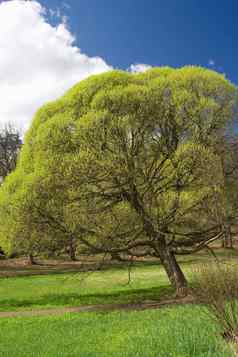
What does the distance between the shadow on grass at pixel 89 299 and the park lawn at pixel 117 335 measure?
3.96 m

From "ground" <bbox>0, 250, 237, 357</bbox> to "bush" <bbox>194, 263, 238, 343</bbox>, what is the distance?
14.7 inches

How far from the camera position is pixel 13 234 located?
1836 centimetres

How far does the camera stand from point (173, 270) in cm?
1920

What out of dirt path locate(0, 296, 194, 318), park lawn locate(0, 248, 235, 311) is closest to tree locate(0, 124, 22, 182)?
park lawn locate(0, 248, 235, 311)

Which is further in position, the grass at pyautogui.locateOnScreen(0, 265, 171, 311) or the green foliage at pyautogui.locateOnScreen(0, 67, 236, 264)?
the grass at pyautogui.locateOnScreen(0, 265, 171, 311)

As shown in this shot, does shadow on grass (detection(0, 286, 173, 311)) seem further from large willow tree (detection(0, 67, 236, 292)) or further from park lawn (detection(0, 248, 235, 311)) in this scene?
large willow tree (detection(0, 67, 236, 292))

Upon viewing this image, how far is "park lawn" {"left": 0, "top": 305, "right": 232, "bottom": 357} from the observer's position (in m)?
8.75

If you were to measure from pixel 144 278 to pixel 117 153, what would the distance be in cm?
1480

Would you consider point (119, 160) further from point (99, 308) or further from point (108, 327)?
point (108, 327)

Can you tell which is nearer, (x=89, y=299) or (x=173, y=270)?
(x=173, y=270)

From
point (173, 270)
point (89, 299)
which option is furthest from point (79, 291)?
point (173, 270)

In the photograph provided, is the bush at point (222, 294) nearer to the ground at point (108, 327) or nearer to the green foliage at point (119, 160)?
the ground at point (108, 327)

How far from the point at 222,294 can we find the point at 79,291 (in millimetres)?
17335

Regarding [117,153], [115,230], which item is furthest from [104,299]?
[117,153]
